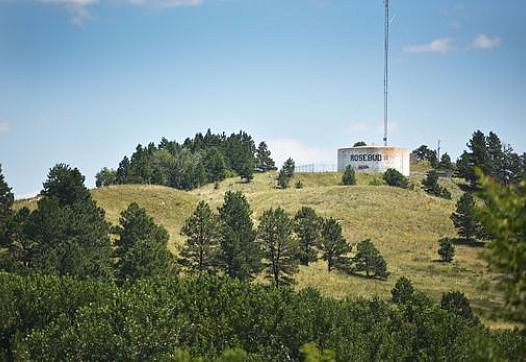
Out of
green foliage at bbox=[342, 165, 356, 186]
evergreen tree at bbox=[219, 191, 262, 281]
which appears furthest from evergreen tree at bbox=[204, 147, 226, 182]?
evergreen tree at bbox=[219, 191, 262, 281]

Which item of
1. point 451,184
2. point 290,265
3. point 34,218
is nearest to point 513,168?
point 451,184

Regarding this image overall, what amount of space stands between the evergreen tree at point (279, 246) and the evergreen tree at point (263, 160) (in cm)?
12121

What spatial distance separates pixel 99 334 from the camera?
3597cm

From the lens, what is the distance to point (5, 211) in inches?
2623

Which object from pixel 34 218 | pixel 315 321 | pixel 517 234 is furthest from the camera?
pixel 34 218

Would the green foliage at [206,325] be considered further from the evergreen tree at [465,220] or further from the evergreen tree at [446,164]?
the evergreen tree at [446,164]

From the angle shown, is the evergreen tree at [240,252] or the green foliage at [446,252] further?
the green foliage at [446,252]

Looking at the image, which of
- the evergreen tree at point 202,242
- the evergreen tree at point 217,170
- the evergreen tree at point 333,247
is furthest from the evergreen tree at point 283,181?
the evergreen tree at point 202,242

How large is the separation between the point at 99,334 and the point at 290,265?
3849 centimetres

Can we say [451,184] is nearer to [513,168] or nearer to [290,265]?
[513,168]

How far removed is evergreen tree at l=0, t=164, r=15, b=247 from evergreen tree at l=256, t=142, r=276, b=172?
125958 mm

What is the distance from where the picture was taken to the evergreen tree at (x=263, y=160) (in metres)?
195

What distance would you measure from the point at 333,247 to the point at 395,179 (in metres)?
69.7

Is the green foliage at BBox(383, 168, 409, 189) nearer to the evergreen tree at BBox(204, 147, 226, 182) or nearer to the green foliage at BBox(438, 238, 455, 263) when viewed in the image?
the evergreen tree at BBox(204, 147, 226, 182)
